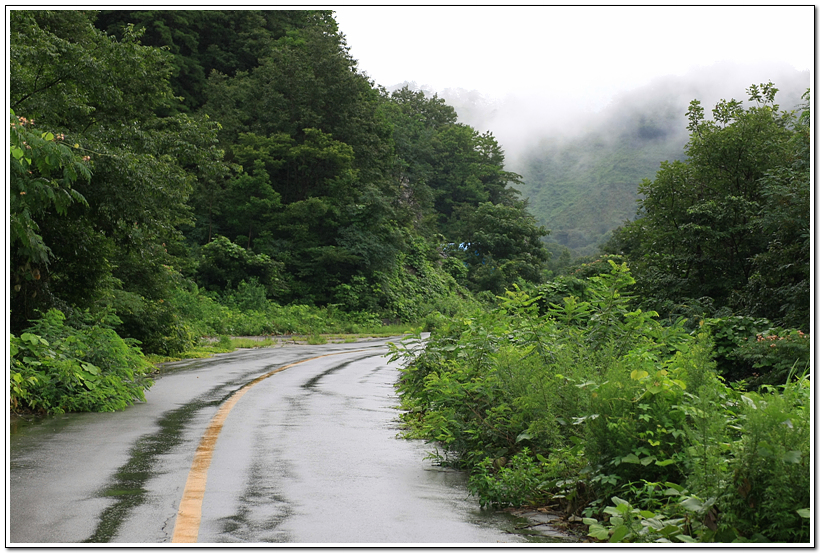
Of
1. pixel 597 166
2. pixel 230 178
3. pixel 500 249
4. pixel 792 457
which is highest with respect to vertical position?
pixel 597 166

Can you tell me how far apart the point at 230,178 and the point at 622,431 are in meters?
44.2

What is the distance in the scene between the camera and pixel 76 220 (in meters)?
15.0

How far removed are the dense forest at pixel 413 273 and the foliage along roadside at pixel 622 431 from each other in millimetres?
23

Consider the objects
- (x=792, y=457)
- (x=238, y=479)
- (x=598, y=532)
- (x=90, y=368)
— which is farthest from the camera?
(x=90, y=368)

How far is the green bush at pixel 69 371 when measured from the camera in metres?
10.5

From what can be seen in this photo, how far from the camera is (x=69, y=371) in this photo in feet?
35.9

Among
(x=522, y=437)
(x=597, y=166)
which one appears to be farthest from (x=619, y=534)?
(x=597, y=166)

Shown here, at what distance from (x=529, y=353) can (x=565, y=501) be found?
105 inches

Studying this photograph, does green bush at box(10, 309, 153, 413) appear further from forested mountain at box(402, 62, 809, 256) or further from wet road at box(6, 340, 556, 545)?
forested mountain at box(402, 62, 809, 256)

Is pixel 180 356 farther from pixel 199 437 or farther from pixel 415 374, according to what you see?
pixel 199 437

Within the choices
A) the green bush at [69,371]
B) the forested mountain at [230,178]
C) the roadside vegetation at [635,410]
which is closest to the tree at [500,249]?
the forested mountain at [230,178]

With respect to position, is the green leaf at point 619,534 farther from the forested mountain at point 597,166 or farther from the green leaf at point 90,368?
the forested mountain at point 597,166

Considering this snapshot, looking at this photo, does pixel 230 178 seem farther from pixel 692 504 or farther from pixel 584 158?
pixel 692 504

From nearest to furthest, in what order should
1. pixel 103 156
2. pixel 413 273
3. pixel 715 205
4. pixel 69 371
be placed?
pixel 69 371
pixel 103 156
pixel 715 205
pixel 413 273
